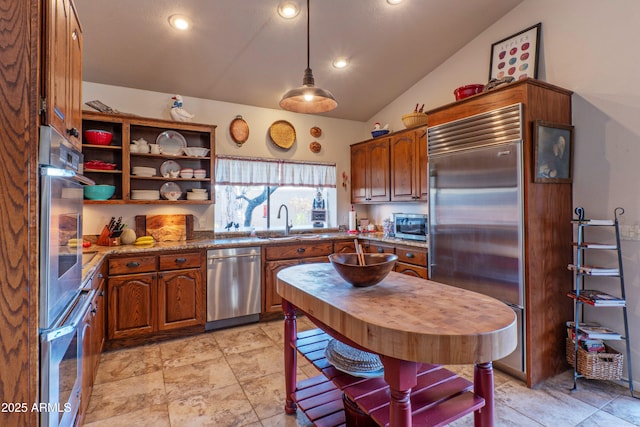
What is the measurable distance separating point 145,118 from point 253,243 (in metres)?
1.70

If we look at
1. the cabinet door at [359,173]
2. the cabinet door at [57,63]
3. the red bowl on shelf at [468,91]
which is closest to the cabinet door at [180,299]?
the cabinet door at [57,63]

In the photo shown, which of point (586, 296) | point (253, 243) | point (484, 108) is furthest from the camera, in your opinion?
point (253, 243)

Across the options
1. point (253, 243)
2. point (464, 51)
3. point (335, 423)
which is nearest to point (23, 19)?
point (335, 423)

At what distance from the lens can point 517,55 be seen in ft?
9.86

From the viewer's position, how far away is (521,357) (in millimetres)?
2436

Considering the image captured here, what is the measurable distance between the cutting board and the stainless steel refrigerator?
8.89 ft

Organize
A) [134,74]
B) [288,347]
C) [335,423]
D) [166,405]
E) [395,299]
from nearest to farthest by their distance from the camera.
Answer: [395,299]
[335,423]
[288,347]
[166,405]
[134,74]

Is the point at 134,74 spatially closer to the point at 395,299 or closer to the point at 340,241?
the point at 340,241

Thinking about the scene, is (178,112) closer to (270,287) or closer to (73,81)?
(73,81)

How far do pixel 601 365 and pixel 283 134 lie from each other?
3.88 m

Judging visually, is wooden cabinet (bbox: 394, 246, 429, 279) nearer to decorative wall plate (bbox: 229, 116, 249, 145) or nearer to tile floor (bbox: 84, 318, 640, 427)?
tile floor (bbox: 84, 318, 640, 427)

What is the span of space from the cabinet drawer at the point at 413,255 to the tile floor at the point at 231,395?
3.35 feet

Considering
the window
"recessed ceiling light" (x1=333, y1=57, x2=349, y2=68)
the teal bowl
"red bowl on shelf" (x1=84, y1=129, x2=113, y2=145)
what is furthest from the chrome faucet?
"red bowl on shelf" (x1=84, y1=129, x2=113, y2=145)

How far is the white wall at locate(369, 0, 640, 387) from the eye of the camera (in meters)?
2.35
